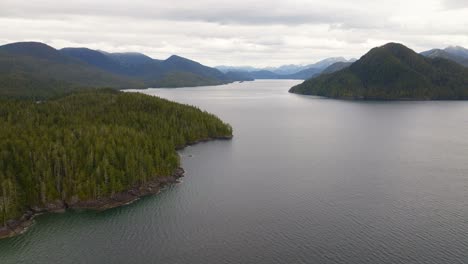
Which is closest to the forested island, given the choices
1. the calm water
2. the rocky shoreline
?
the rocky shoreline

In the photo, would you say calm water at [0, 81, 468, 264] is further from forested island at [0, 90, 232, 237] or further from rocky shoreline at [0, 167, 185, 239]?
forested island at [0, 90, 232, 237]

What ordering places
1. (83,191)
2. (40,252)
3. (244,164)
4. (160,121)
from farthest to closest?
(160,121) < (244,164) < (83,191) < (40,252)

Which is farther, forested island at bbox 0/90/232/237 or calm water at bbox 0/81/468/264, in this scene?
forested island at bbox 0/90/232/237

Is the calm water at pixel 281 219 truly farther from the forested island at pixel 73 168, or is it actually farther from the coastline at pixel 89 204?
the forested island at pixel 73 168

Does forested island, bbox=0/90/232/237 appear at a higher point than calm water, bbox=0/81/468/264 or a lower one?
higher

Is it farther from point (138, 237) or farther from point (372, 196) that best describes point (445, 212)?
point (138, 237)

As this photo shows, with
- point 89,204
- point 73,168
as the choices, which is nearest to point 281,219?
point 89,204

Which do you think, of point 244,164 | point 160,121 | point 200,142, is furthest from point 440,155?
point 160,121

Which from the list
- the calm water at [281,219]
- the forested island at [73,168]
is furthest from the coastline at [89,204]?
the calm water at [281,219]
